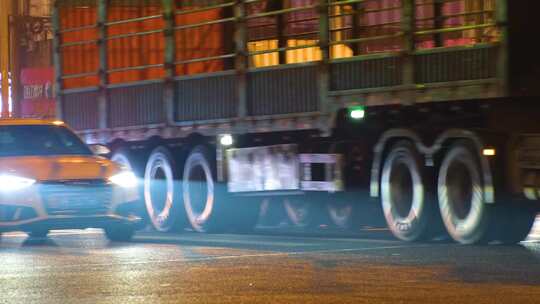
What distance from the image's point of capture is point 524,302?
1027 centimetres

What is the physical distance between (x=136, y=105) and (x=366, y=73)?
6181 millimetres

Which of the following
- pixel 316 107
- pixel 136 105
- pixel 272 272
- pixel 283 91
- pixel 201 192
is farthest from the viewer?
pixel 136 105

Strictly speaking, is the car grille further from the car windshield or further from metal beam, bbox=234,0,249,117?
metal beam, bbox=234,0,249,117

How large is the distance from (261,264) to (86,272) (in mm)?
1564

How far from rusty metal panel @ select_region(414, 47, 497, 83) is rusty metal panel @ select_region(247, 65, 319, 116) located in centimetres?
243

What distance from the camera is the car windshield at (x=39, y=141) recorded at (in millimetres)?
19367

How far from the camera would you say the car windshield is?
762 inches

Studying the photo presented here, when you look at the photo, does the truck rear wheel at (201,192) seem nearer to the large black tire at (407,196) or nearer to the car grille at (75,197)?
the car grille at (75,197)

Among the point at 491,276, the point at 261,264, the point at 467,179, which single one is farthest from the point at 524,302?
the point at 467,179

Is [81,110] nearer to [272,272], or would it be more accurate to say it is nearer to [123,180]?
[123,180]

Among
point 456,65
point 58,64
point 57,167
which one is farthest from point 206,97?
point 456,65

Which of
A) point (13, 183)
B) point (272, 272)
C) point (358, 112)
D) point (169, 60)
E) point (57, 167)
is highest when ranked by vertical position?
point (169, 60)

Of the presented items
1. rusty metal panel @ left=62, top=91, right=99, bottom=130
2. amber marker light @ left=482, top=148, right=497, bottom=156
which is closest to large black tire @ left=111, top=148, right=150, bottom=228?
rusty metal panel @ left=62, top=91, right=99, bottom=130

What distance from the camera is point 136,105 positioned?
930 inches
